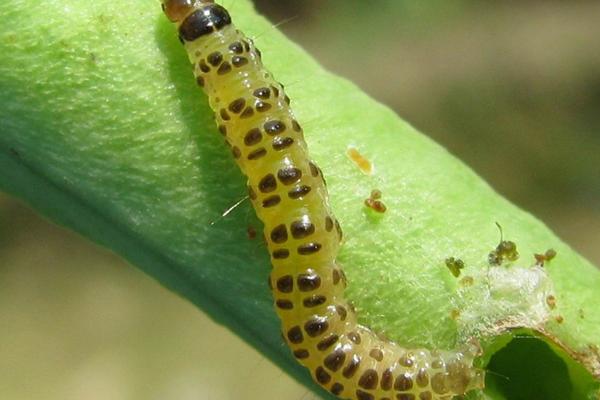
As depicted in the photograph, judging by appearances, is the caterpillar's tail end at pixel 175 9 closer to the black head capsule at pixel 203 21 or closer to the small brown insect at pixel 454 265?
the black head capsule at pixel 203 21

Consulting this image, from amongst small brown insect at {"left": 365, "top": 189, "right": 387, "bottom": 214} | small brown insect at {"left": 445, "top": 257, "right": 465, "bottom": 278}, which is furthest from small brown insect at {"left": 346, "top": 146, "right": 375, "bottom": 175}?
small brown insect at {"left": 445, "top": 257, "right": 465, "bottom": 278}

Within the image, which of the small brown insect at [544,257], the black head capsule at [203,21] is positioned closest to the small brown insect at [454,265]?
the small brown insect at [544,257]

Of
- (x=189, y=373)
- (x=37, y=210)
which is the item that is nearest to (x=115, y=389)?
(x=189, y=373)

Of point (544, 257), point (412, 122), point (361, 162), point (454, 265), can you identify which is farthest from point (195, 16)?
point (412, 122)

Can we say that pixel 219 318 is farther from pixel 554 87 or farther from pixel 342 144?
pixel 554 87

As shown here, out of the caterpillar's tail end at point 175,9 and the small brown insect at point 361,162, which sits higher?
the caterpillar's tail end at point 175,9

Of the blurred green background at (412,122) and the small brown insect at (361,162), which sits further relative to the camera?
the blurred green background at (412,122)

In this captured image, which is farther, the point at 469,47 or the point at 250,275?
the point at 469,47

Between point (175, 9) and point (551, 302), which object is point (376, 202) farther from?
point (175, 9)
